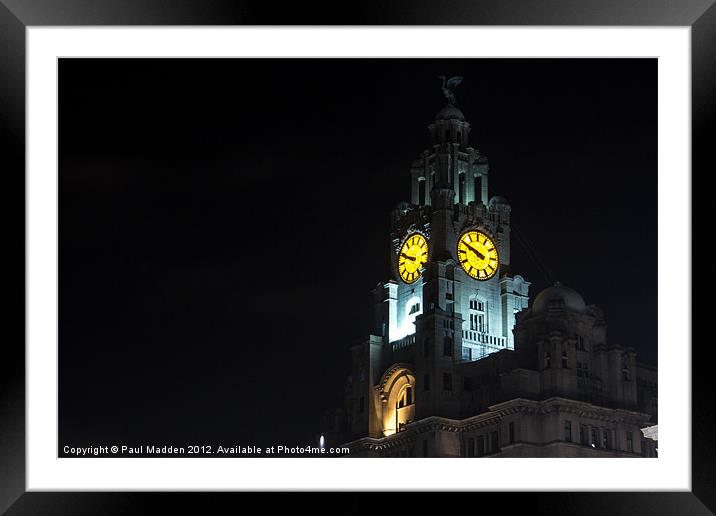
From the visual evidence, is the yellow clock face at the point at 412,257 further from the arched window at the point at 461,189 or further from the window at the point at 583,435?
the window at the point at 583,435

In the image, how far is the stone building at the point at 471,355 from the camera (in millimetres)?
31391

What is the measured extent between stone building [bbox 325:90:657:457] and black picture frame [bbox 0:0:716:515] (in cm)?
2209

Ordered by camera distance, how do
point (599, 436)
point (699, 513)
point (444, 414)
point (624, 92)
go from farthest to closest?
1. point (444, 414)
2. point (599, 436)
3. point (624, 92)
4. point (699, 513)

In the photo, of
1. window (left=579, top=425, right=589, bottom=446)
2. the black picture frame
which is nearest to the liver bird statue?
window (left=579, top=425, right=589, bottom=446)

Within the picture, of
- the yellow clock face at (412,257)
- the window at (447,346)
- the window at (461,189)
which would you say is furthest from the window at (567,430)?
the window at (461,189)

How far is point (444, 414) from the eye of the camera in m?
33.5

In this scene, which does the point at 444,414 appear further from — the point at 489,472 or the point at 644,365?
the point at 489,472

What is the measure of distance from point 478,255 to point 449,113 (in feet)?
14.7

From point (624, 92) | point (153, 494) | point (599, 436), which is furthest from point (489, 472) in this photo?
point (599, 436)

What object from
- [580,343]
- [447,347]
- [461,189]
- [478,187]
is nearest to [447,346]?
[447,347]

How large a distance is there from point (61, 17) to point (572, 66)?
21655 millimetres

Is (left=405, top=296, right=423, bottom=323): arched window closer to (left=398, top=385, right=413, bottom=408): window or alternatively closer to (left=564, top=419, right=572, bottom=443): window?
(left=398, top=385, right=413, bottom=408): window

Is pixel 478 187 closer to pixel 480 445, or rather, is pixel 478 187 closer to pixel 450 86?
pixel 450 86

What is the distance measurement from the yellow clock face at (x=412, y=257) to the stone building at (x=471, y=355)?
0.04 m
